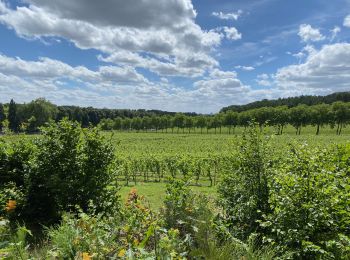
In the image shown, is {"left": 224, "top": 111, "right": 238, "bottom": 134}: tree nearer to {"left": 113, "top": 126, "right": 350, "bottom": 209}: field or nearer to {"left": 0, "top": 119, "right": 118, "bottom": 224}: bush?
{"left": 113, "top": 126, "right": 350, "bottom": 209}: field

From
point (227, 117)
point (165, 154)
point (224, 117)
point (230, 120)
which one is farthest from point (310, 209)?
point (224, 117)

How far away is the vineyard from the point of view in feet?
12.9

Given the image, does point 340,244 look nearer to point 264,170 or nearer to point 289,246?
point 289,246

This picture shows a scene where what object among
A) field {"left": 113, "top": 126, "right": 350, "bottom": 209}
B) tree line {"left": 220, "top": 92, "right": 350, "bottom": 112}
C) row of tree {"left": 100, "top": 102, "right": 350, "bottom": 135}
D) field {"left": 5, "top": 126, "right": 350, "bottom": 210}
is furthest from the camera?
tree line {"left": 220, "top": 92, "right": 350, "bottom": 112}

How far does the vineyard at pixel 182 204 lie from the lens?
395 cm

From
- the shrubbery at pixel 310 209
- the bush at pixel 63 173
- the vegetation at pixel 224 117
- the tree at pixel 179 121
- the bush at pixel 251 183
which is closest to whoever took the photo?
the shrubbery at pixel 310 209

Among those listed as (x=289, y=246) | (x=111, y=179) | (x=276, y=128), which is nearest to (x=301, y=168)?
(x=289, y=246)

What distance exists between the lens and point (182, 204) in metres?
5.15

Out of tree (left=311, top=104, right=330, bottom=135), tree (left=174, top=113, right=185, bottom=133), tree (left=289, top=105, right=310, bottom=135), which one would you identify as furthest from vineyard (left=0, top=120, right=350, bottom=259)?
tree (left=174, top=113, right=185, bottom=133)

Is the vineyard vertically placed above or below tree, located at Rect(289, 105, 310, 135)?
below

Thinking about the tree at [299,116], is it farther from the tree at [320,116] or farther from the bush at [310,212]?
the bush at [310,212]

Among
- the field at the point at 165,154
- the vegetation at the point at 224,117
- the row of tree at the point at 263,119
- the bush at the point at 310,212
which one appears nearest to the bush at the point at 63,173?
the field at the point at 165,154

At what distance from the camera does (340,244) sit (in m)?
4.50

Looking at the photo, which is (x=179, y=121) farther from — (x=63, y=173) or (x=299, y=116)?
(x=63, y=173)
